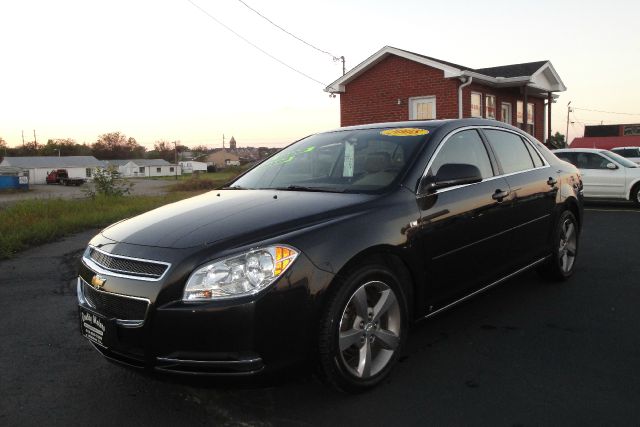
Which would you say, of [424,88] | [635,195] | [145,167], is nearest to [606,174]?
[635,195]

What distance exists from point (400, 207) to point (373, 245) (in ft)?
1.33

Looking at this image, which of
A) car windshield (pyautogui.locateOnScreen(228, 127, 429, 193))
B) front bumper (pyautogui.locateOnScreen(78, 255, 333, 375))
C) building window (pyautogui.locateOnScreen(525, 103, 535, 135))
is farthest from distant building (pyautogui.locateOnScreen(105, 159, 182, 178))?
front bumper (pyautogui.locateOnScreen(78, 255, 333, 375))

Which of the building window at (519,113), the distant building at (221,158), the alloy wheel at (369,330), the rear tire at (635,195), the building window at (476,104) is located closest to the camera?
the alloy wheel at (369,330)

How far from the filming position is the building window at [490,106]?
18.8 m

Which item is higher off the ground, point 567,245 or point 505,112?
point 505,112

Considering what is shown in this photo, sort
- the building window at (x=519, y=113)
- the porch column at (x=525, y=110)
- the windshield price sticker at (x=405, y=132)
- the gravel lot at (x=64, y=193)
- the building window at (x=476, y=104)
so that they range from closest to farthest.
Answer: the windshield price sticker at (x=405, y=132)
the building window at (x=476, y=104)
the porch column at (x=525, y=110)
the building window at (x=519, y=113)
the gravel lot at (x=64, y=193)

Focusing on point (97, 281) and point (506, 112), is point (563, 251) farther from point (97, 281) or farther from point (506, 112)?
point (506, 112)

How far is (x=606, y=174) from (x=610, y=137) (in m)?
47.9

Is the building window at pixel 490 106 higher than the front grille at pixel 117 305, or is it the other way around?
the building window at pixel 490 106

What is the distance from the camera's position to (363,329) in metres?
2.96

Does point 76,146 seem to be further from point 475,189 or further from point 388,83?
point 475,189

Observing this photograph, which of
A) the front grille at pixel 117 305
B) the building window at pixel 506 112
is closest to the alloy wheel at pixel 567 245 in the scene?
the front grille at pixel 117 305

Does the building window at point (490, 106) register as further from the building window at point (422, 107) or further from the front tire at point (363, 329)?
the front tire at point (363, 329)

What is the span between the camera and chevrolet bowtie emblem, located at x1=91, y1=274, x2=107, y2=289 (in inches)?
111
